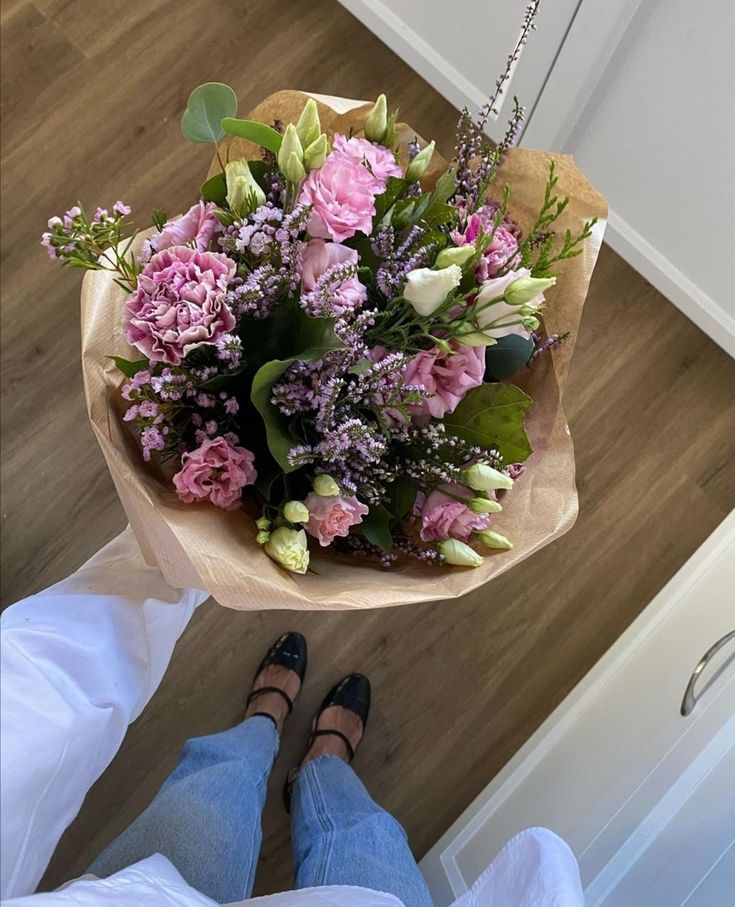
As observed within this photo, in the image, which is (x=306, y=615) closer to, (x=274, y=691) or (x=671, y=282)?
(x=274, y=691)

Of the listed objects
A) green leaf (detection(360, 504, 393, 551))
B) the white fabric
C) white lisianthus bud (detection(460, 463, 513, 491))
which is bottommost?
the white fabric

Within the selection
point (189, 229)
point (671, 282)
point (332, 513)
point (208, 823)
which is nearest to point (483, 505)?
point (332, 513)

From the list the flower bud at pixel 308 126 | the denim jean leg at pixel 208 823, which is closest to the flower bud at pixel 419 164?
the flower bud at pixel 308 126

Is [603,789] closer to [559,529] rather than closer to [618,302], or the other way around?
[559,529]

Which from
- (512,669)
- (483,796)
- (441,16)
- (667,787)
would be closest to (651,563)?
(512,669)

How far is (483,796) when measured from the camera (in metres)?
1.40

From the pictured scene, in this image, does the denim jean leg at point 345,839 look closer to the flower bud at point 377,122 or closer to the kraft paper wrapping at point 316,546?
the kraft paper wrapping at point 316,546

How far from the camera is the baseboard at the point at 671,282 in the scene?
5.01ft

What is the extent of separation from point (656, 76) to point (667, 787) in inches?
41.0

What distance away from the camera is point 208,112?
26.2 inches

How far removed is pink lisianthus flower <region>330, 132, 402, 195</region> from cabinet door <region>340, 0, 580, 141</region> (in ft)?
2.34

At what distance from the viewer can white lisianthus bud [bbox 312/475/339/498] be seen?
0.63m

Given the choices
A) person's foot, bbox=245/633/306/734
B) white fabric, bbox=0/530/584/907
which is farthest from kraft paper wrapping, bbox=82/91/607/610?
person's foot, bbox=245/633/306/734

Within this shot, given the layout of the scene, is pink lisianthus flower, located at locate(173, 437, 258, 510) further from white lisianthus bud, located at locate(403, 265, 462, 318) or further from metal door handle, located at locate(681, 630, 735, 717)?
metal door handle, located at locate(681, 630, 735, 717)
